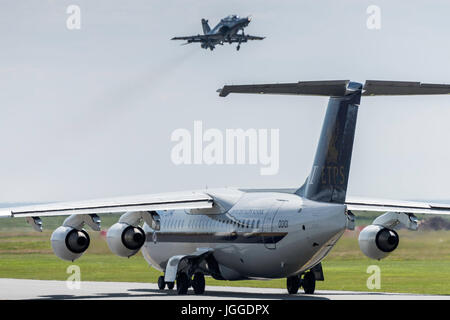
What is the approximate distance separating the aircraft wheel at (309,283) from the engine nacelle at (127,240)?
564 centimetres

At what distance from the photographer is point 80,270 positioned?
4997 centimetres

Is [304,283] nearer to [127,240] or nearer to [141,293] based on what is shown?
[141,293]

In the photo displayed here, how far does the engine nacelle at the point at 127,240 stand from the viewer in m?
32.3

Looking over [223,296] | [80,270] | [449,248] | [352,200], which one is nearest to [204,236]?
[223,296]

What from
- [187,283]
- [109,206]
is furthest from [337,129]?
[187,283]

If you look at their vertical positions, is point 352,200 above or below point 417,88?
below

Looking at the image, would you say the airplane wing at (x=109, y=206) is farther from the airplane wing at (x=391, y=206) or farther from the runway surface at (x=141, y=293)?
the airplane wing at (x=391, y=206)

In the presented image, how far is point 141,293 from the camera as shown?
3459 cm

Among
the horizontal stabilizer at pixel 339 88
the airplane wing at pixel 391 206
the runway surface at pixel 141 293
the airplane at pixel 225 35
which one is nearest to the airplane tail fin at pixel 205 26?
the airplane at pixel 225 35

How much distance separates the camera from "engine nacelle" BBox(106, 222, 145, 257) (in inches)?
1272

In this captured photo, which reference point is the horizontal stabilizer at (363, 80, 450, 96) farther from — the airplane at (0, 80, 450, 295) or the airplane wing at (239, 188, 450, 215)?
the airplane wing at (239, 188, 450, 215)
